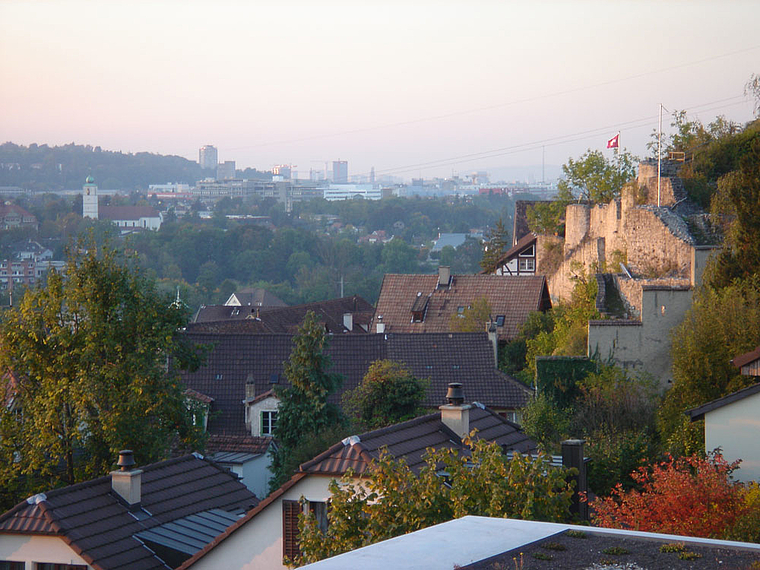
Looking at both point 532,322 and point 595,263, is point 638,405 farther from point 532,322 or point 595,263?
point 532,322

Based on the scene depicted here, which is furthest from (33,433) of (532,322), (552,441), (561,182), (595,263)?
(561,182)

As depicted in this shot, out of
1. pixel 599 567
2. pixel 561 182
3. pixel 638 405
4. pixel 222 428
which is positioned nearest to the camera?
pixel 599 567

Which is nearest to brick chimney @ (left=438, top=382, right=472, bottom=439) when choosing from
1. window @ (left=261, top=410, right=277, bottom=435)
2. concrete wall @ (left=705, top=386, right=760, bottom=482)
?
concrete wall @ (left=705, top=386, right=760, bottom=482)

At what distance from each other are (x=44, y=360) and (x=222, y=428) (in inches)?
428

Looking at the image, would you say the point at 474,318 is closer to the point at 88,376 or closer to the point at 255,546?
the point at 88,376

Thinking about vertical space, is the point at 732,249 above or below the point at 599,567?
above

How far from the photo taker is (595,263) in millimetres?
33938

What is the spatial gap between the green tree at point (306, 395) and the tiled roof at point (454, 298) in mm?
18539

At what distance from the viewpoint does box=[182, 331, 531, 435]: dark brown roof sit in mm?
32406

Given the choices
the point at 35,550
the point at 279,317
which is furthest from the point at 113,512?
the point at 279,317

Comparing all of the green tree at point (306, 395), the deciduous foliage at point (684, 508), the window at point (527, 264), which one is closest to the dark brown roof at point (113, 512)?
the deciduous foliage at point (684, 508)

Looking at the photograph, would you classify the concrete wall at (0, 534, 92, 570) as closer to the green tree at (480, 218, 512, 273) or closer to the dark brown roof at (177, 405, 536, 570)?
the dark brown roof at (177, 405, 536, 570)

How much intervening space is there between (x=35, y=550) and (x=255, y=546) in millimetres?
A: 3015

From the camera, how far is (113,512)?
15.5 m
